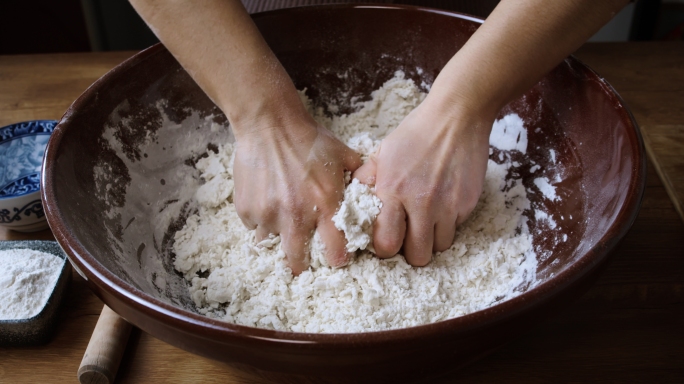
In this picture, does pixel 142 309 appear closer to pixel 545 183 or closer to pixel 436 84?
pixel 436 84

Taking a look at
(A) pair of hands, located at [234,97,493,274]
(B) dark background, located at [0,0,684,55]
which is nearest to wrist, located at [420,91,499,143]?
(A) pair of hands, located at [234,97,493,274]

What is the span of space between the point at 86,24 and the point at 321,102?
1.17 m

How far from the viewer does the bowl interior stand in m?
0.61

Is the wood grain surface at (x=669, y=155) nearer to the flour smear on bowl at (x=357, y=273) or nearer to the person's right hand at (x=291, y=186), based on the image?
the flour smear on bowl at (x=357, y=273)

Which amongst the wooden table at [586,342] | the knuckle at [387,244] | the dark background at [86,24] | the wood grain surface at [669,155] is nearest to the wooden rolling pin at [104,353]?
the wooden table at [586,342]

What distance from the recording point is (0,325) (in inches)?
24.7

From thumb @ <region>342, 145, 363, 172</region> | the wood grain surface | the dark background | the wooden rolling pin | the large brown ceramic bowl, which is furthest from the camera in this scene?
the dark background

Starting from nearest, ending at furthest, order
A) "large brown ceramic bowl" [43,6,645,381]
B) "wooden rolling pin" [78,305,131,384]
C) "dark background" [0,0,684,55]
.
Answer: "large brown ceramic bowl" [43,6,645,381] < "wooden rolling pin" [78,305,131,384] < "dark background" [0,0,684,55]

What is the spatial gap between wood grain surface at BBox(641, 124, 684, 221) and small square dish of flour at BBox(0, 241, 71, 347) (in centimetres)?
89

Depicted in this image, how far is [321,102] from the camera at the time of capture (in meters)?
0.93

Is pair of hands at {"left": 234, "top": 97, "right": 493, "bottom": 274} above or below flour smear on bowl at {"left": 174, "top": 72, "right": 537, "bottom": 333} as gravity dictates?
above

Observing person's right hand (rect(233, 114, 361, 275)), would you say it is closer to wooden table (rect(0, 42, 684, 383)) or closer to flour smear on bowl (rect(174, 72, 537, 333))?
flour smear on bowl (rect(174, 72, 537, 333))

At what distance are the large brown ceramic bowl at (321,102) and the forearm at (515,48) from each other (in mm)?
101

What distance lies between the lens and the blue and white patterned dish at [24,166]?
2.57 feet
